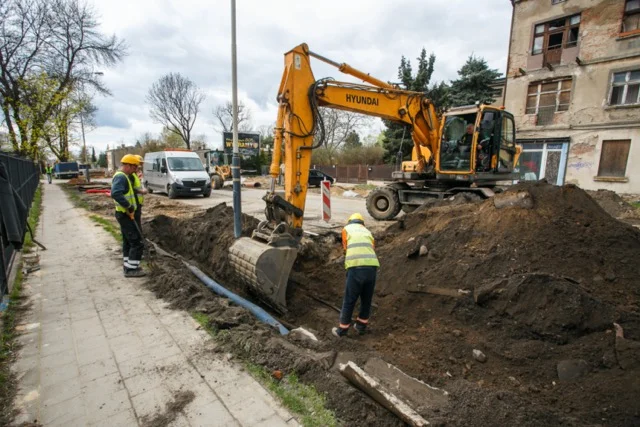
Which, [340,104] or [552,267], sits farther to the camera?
[340,104]

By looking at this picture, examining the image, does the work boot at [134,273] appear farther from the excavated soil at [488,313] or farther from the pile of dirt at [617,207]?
the pile of dirt at [617,207]

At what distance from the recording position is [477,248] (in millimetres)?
4715

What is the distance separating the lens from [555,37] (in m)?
18.0

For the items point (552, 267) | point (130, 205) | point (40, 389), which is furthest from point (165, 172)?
point (552, 267)

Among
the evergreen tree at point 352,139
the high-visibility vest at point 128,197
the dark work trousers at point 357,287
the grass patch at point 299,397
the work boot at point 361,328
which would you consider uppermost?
the evergreen tree at point 352,139

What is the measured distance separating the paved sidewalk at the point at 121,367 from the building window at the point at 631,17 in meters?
22.0

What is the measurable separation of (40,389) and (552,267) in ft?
17.8

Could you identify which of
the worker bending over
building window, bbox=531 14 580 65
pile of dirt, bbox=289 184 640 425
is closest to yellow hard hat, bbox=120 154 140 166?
the worker bending over

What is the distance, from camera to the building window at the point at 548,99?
1752 centimetres

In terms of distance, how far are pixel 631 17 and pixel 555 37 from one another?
3.06 meters

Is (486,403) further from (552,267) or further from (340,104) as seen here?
(340,104)

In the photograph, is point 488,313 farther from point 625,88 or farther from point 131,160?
point 625,88

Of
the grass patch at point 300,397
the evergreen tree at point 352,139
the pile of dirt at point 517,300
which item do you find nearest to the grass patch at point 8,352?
the grass patch at point 300,397

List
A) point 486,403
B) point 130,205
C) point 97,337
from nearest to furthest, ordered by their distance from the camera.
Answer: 1. point 486,403
2. point 97,337
3. point 130,205
